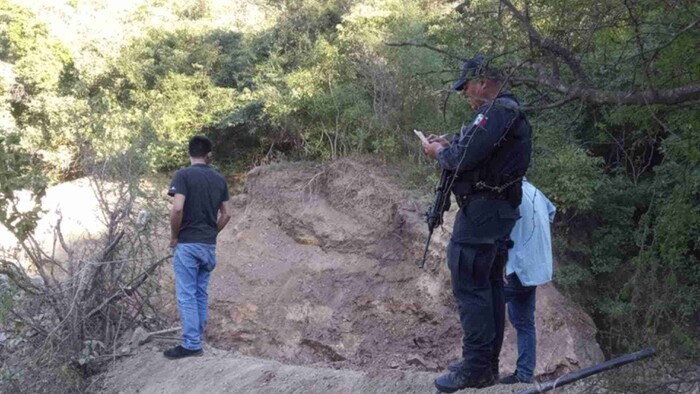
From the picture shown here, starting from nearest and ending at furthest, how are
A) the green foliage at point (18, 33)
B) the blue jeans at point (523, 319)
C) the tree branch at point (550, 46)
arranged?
the tree branch at point (550, 46), the blue jeans at point (523, 319), the green foliage at point (18, 33)

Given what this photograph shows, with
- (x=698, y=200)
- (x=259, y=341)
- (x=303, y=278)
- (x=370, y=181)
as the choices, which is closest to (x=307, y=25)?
(x=370, y=181)

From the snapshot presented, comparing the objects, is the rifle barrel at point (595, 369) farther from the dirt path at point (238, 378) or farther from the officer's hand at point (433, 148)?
the officer's hand at point (433, 148)

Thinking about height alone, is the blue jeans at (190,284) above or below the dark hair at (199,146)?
below

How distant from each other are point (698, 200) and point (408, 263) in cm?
722

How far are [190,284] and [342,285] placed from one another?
18.5 ft

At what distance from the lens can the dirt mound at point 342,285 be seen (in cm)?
1093

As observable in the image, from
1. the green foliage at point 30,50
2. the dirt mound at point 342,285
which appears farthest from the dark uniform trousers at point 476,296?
the green foliage at point 30,50

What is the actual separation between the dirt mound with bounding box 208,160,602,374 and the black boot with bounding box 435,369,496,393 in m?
5.16

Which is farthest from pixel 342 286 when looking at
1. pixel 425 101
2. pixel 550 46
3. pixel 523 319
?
pixel 550 46

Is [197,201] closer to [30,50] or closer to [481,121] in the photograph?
[481,121]

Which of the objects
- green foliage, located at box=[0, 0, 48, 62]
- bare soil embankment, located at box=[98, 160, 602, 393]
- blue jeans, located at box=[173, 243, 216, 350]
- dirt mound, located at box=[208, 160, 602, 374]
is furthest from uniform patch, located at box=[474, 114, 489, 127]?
green foliage, located at box=[0, 0, 48, 62]

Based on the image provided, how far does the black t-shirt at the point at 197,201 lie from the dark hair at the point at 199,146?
0.38ft

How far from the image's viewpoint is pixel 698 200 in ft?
17.0

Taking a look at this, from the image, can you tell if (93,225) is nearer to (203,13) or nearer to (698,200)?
(698,200)
